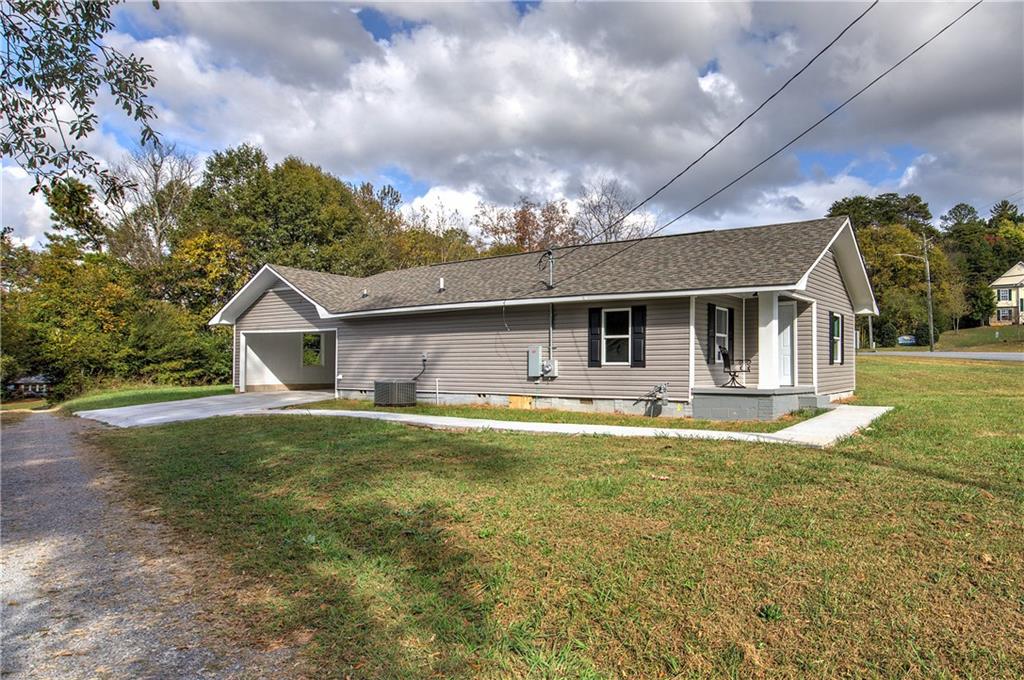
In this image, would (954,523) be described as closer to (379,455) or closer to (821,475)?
(821,475)

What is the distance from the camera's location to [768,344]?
1245 cm

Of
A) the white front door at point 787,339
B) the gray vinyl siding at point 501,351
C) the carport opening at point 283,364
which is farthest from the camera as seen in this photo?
the carport opening at point 283,364

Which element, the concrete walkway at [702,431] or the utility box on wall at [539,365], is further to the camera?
the utility box on wall at [539,365]

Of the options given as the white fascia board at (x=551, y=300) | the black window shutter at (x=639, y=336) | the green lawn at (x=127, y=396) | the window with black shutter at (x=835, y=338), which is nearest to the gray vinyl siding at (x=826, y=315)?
the window with black shutter at (x=835, y=338)

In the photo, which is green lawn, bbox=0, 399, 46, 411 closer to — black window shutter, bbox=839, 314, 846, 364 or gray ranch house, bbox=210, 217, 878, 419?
gray ranch house, bbox=210, 217, 878, 419

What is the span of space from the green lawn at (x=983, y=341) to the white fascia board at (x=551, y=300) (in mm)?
33085

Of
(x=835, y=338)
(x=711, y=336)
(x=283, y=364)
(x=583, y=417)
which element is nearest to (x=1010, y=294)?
(x=835, y=338)

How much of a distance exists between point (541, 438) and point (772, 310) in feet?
19.6

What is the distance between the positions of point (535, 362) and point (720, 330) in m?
4.15

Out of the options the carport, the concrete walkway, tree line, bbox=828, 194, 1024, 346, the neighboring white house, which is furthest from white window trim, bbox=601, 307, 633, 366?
the neighboring white house

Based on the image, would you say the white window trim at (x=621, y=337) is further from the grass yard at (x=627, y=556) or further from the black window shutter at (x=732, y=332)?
the grass yard at (x=627, y=556)

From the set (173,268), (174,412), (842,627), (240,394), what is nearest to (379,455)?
(842,627)

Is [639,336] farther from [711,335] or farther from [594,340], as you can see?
[711,335]

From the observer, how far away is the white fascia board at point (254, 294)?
61.6 ft
